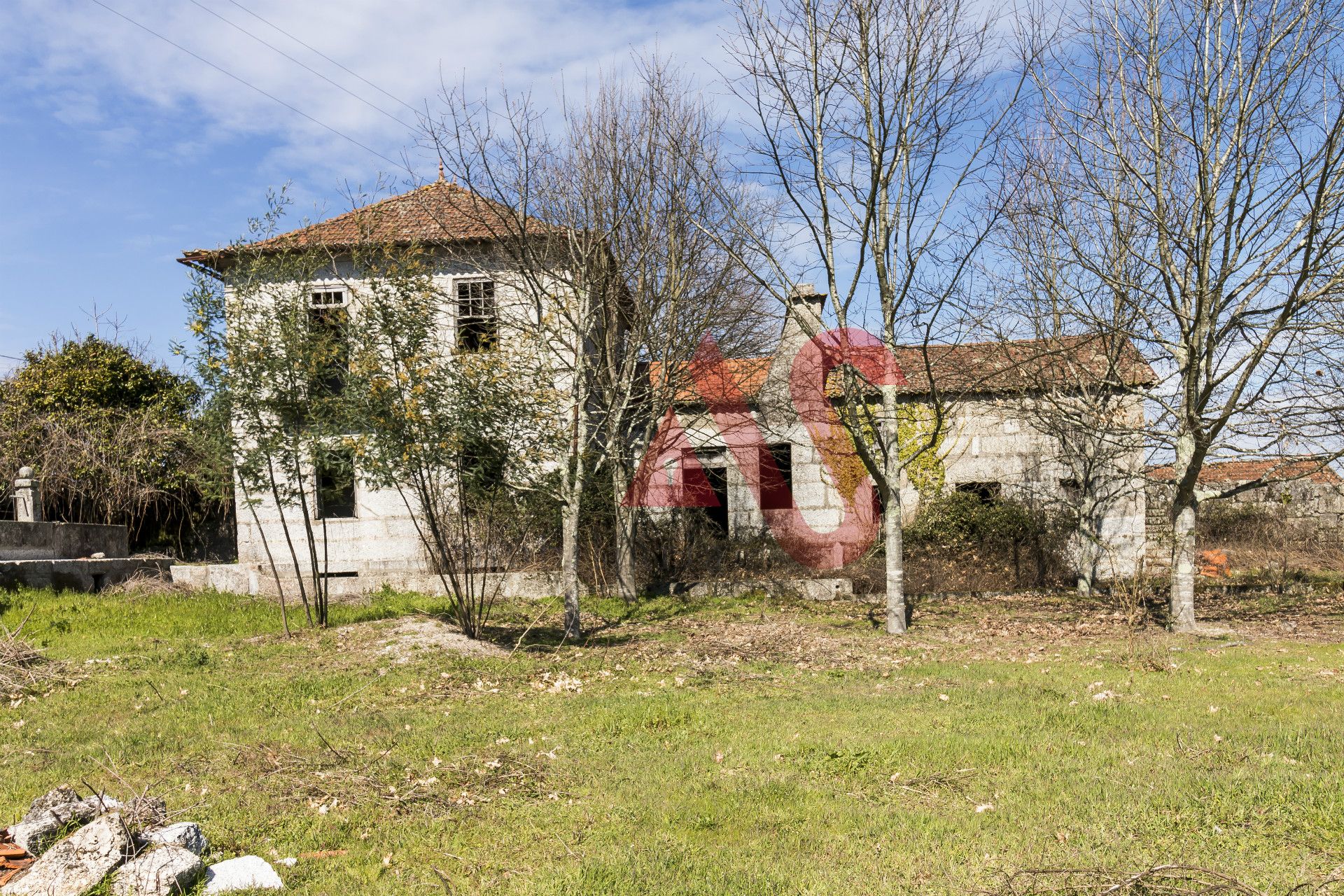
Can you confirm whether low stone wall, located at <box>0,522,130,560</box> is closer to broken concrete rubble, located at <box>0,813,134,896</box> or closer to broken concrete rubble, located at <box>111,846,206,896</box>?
broken concrete rubble, located at <box>0,813,134,896</box>

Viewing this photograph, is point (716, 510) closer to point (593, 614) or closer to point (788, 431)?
point (788, 431)

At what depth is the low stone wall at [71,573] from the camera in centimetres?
1419

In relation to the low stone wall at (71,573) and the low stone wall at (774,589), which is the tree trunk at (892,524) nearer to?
the low stone wall at (774,589)

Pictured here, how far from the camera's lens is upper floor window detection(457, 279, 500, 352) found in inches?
618

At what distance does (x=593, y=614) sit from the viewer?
14836 millimetres

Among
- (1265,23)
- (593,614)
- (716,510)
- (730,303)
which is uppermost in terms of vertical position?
(1265,23)

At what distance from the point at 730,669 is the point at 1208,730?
4734 mm

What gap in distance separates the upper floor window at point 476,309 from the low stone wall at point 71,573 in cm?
680

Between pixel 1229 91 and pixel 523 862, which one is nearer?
pixel 523 862

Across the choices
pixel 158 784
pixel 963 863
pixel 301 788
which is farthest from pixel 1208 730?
pixel 158 784

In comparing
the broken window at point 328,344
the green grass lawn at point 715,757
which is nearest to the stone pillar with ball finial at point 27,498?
the green grass lawn at point 715,757

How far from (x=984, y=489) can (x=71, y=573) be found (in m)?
17.0

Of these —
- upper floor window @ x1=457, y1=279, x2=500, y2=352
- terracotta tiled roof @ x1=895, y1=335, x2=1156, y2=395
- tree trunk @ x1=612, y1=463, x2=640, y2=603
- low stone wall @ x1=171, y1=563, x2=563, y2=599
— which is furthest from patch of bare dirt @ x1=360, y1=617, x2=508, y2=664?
terracotta tiled roof @ x1=895, y1=335, x2=1156, y2=395

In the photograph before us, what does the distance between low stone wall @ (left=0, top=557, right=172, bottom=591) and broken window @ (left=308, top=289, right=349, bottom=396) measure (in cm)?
598
